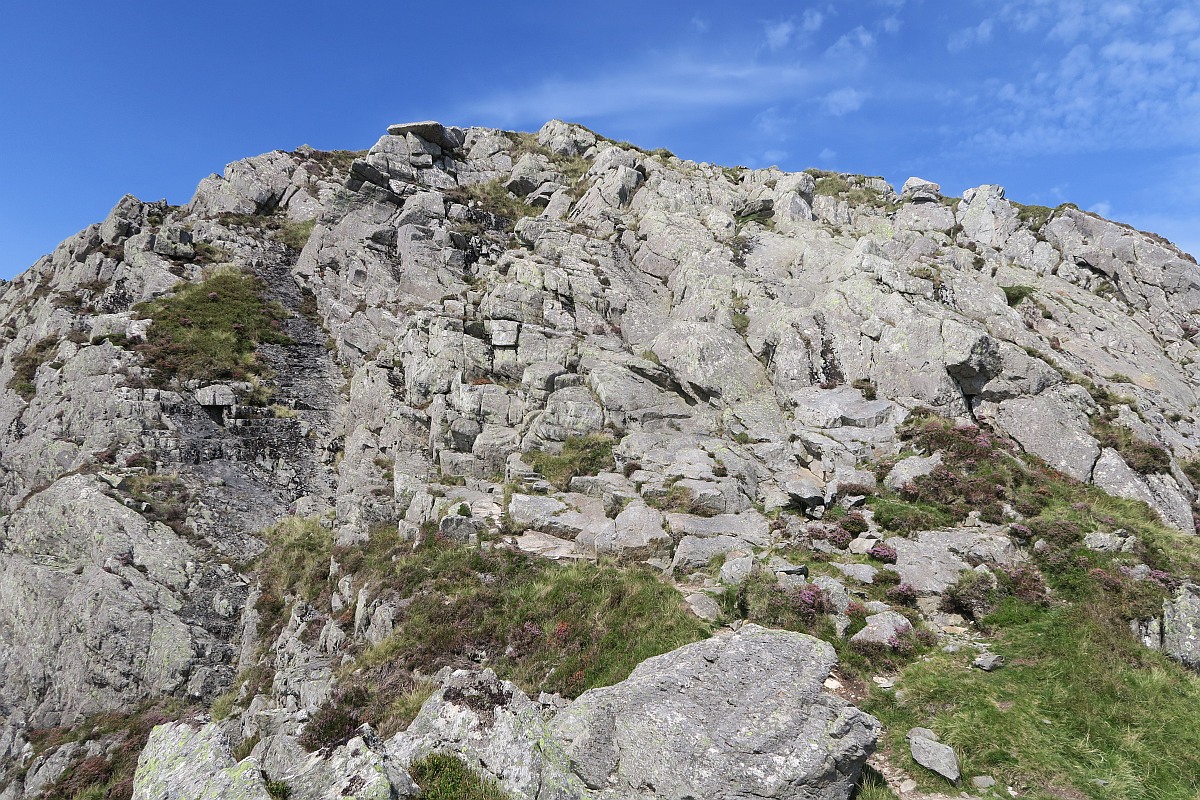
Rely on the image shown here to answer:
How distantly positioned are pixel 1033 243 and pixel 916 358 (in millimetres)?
26428

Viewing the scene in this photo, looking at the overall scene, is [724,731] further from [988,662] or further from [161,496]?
[161,496]

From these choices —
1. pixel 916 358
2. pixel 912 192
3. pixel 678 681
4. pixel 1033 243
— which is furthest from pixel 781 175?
pixel 678 681

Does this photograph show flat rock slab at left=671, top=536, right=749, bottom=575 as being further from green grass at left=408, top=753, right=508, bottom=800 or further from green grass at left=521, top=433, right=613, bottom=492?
green grass at left=408, top=753, right=508, bottom=800

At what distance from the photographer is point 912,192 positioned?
176 feet

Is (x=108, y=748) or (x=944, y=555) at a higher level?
(x=944, y=555)

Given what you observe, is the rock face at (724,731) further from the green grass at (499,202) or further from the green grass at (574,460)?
Answer: the green grass at (499,202)

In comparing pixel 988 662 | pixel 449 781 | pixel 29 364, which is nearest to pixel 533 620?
pixel 449 781

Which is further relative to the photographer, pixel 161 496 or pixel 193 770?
pixel 161 496

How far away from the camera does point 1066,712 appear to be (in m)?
11.3

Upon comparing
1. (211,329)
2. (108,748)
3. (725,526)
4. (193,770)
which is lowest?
(108,748)

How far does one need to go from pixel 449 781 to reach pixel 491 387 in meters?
22.7

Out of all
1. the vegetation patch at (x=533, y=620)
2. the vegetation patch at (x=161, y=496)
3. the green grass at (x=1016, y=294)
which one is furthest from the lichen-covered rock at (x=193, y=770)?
the green grass at (x=1016, y=294)

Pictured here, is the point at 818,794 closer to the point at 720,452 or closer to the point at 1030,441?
the point at 720,452

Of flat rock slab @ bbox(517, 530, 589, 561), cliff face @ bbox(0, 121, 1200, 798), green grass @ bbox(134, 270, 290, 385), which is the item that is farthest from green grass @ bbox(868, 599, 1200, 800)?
green grass @ bbox(134, 270, 290, 385)
